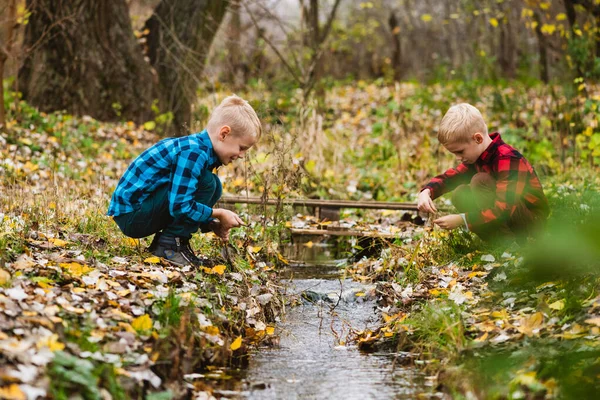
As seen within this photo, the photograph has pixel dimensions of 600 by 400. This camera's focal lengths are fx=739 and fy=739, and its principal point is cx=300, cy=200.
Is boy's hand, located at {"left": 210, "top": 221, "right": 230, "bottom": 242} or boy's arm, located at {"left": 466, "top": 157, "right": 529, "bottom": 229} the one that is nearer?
boy's hand, located at {"left": 210, "top": 221, "right": 230, "bottom": 242}

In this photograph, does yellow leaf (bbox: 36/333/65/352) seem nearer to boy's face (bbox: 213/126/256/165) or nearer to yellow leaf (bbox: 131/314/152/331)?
yellow leaf (bbox: 131/314/152/331)

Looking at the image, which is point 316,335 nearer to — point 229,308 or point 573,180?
point 229,308

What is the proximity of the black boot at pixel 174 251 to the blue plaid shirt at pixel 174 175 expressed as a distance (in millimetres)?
259

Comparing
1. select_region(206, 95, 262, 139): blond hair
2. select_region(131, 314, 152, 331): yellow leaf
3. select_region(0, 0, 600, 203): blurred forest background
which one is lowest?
select_region(131, 314, 152, 331): yellow leaf

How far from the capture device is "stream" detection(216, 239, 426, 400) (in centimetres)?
300

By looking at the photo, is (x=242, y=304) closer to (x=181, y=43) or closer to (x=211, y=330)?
(x=211, y=330)

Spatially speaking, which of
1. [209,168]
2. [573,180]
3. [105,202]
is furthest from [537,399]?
[573,180]

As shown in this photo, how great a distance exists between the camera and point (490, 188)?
452cm

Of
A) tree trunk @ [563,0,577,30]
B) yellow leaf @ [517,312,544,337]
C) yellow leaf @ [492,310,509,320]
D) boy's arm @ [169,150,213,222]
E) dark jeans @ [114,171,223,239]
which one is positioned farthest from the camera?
tree trunk @ [563,0,577,30]

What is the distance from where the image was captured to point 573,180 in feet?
26.4

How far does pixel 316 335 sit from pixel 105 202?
8.39 feet

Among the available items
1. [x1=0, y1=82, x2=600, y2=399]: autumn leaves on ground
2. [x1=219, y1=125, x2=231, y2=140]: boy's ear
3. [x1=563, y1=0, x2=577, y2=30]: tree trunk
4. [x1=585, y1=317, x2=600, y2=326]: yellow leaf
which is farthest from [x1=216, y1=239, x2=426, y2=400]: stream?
[x1=563, y1=0, x2=577, y2=30]: tree trunk

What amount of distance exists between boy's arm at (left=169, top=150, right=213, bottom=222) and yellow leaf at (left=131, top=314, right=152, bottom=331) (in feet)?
A: 3.29

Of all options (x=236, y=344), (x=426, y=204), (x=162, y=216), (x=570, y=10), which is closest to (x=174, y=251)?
(x=162, y=216)
